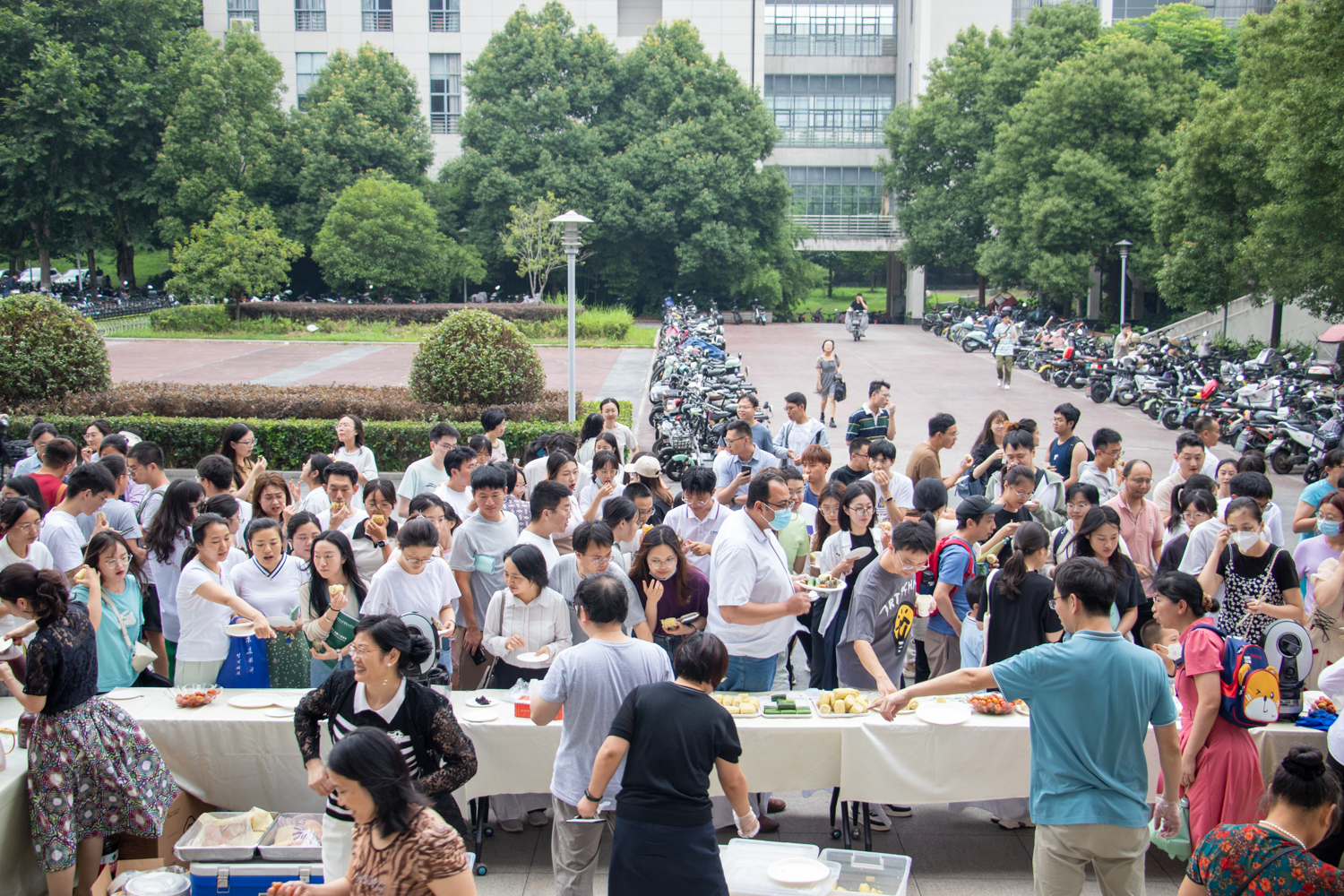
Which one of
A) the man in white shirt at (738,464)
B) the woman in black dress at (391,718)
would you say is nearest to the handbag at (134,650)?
the woman in black dress at (391,718)

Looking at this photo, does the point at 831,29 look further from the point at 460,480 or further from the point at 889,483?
the point at 460,480

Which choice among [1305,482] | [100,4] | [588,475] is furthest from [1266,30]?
[100,4]

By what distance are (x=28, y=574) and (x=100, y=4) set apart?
124ft

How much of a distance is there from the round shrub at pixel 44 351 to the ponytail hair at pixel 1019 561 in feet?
41.6

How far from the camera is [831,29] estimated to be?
43750mm

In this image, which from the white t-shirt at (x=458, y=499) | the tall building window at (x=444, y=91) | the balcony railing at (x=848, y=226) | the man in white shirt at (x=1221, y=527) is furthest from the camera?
the balcony railing at (x=848, y=226)

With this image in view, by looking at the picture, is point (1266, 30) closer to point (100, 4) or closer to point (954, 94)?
point (954, 94)

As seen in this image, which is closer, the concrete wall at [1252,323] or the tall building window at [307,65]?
the concrete wall at [1252,323]

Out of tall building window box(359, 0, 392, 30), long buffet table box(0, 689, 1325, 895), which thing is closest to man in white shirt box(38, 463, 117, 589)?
long buffet table box(0, 689, 1325, 895)

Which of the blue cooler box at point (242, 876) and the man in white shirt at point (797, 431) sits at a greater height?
the man in white shirt at point (797, 431)

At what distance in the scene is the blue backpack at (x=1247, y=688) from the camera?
3.80m

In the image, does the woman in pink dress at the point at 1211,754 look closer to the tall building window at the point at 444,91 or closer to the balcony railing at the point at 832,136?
the balcony railing at the point at 832,136

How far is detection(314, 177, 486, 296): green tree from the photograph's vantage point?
1262 inches

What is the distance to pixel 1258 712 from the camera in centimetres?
379
